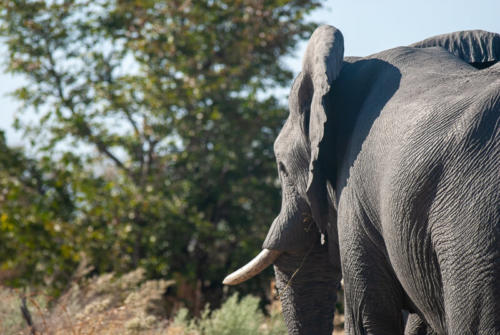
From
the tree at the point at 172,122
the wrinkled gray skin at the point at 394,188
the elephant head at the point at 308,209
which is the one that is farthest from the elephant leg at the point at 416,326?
the tree at the point at 172,122

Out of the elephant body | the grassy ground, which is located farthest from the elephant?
the grassy ground

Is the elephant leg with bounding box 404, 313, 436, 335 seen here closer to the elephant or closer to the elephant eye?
the elephant

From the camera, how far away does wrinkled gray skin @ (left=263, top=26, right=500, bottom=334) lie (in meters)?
2.08

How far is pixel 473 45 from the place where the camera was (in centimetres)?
302

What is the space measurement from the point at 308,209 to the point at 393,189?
107cm

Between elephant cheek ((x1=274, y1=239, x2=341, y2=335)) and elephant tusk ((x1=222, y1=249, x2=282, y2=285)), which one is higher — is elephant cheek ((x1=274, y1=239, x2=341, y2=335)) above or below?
below

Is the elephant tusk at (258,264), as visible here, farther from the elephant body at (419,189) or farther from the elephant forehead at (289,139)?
the elephant body at (419,189)

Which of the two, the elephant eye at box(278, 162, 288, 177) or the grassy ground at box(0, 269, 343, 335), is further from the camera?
the grassy ground at box(0, 269, 343, 335)

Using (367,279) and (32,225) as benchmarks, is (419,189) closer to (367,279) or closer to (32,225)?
(367,279)

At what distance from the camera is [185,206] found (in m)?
9.87

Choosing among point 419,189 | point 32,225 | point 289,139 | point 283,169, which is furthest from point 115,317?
point 419,189

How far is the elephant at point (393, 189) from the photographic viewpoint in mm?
2076

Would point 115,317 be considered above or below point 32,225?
below

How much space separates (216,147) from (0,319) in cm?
446
